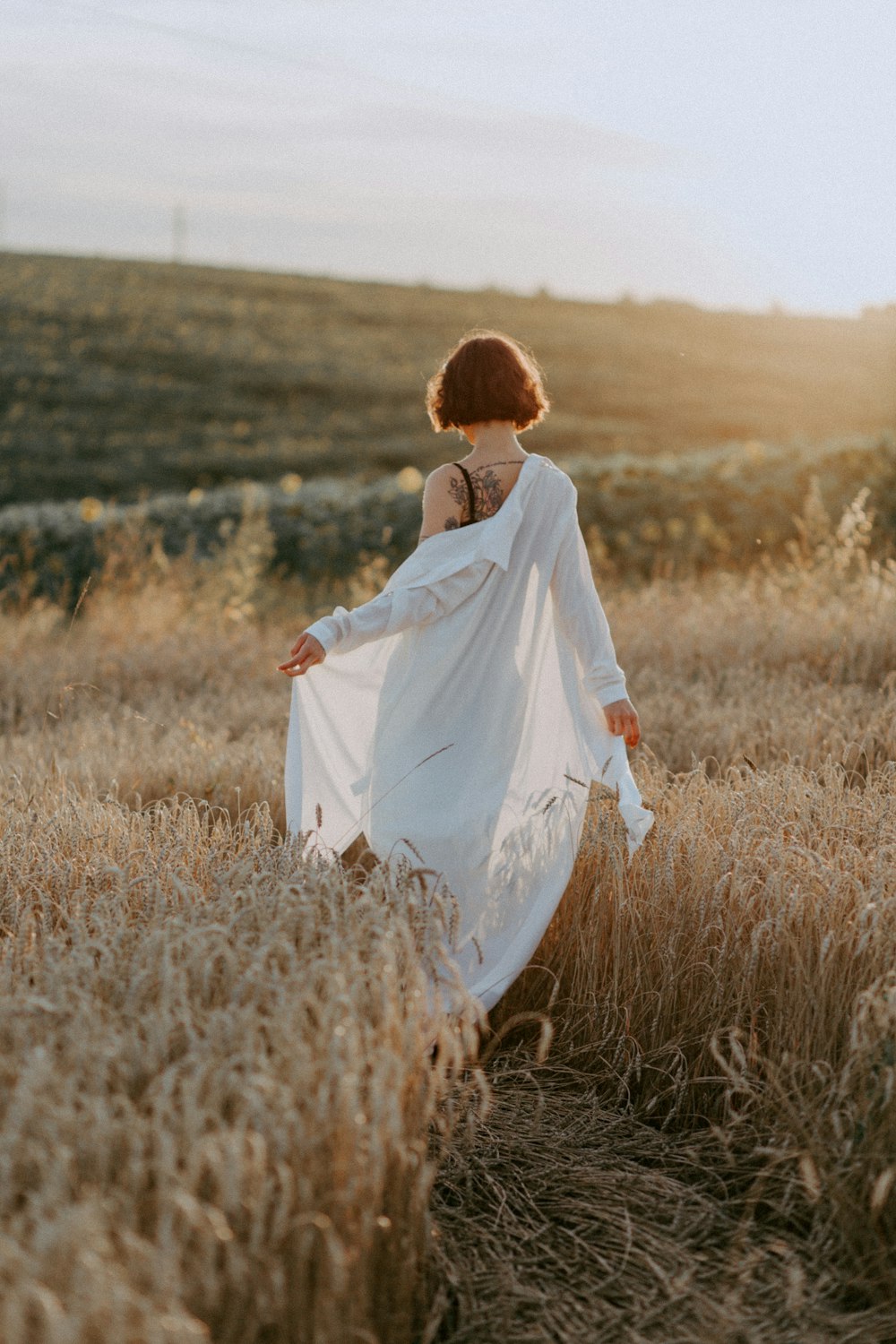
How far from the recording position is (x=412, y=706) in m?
3.62

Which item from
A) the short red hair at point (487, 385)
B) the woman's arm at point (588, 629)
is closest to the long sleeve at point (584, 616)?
the woman's arm at point (588, 629)

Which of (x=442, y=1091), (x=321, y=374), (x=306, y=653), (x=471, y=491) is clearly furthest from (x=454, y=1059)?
(x=321, y=374)

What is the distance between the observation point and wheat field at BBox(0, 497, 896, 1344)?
1.82 meters

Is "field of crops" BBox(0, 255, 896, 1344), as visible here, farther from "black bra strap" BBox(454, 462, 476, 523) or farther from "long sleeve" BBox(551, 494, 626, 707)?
"black bra strap" BBox(454, 462, 476, 523)

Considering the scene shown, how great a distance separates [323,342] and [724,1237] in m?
40.5

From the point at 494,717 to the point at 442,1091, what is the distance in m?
1.35

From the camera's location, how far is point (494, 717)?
356 centimetres

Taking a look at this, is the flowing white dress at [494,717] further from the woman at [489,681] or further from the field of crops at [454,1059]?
the field of crops at [454,1059]

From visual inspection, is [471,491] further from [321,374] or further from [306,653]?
[321,374]

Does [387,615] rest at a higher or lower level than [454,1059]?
higher

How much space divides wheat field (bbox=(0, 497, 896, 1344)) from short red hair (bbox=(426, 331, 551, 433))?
4.05 ft

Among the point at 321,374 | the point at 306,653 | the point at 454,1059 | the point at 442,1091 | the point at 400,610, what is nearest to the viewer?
the point at 442,1091

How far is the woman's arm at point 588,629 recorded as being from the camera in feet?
11.9

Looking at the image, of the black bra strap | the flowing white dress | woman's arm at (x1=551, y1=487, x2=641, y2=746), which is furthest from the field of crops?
the black bra strap
